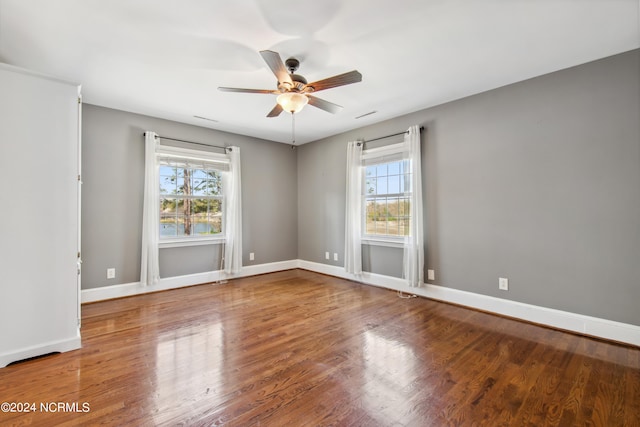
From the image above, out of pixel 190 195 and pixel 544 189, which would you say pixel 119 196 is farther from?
pixel 544 189

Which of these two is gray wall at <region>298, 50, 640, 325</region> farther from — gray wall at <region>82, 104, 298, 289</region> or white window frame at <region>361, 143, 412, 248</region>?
gray wall at <region>82, 104, 298, 289</region>

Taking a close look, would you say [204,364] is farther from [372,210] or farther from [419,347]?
[372,210]

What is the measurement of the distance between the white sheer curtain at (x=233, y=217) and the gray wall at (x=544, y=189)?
2866 millimetres

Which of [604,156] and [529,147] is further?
[529,147]

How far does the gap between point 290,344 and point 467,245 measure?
96.1 inches

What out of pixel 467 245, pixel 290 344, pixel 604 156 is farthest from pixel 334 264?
pixel 604 156

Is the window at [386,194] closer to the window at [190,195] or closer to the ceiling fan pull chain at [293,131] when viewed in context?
the ceiling fan pull chain at [293,131]

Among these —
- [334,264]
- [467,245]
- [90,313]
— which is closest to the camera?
[90,313]

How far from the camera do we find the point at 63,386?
6.17ft

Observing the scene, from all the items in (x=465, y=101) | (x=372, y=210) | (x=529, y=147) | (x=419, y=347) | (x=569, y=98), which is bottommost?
(x=419, y=347)

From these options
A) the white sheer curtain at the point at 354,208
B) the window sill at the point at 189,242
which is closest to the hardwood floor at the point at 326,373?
the window sill at the point at 189,242

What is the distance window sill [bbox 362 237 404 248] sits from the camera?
13.7 ft

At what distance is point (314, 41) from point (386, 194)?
2577 mm

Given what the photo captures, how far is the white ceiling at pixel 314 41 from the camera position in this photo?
1.97m
